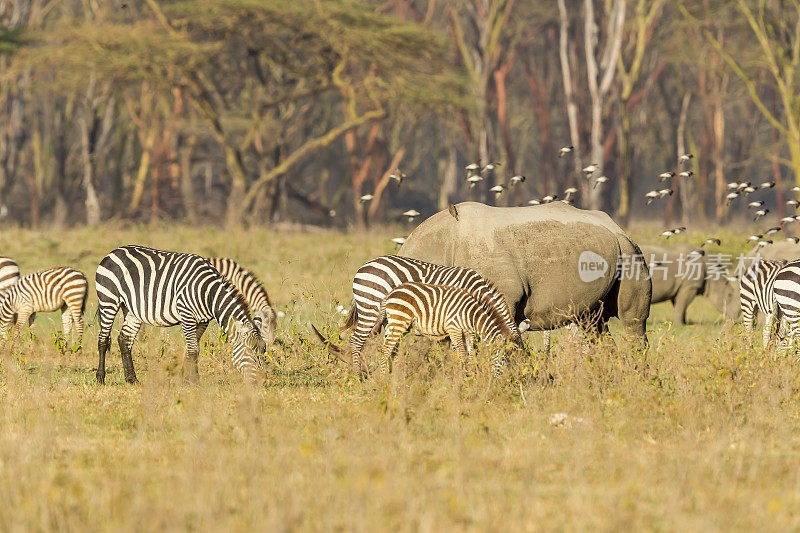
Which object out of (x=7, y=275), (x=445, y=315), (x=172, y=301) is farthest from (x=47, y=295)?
(x=445, y=315)

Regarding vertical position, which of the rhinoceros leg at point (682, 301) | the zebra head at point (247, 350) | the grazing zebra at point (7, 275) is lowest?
the rhinoceros leg at point (682, 301)

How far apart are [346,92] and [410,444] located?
24.8 metres

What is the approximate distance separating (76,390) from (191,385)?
4.12 feet

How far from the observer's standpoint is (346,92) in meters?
31.9

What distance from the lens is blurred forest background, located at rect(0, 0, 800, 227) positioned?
29625mm

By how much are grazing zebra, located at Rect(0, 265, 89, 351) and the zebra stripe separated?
995cm

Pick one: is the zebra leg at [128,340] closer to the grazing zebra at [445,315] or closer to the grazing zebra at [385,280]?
the grazing zebra at [385,280]

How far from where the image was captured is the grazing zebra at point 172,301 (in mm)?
10722

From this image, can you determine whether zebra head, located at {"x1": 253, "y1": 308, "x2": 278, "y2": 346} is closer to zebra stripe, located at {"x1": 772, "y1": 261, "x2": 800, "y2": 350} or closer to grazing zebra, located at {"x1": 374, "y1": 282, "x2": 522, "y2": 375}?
grazing zebra, located at {"x1": 374, "y1": 282, "x2": 522, "y2": 375}

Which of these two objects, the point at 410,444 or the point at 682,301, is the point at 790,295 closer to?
the point at 410,444

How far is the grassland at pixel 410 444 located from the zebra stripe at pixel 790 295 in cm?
65

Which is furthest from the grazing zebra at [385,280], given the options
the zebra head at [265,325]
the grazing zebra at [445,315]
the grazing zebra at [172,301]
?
the grazing zebra at [172,301]

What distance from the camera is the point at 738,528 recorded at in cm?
597

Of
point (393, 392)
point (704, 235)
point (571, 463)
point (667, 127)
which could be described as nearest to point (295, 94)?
point (704, 235)
